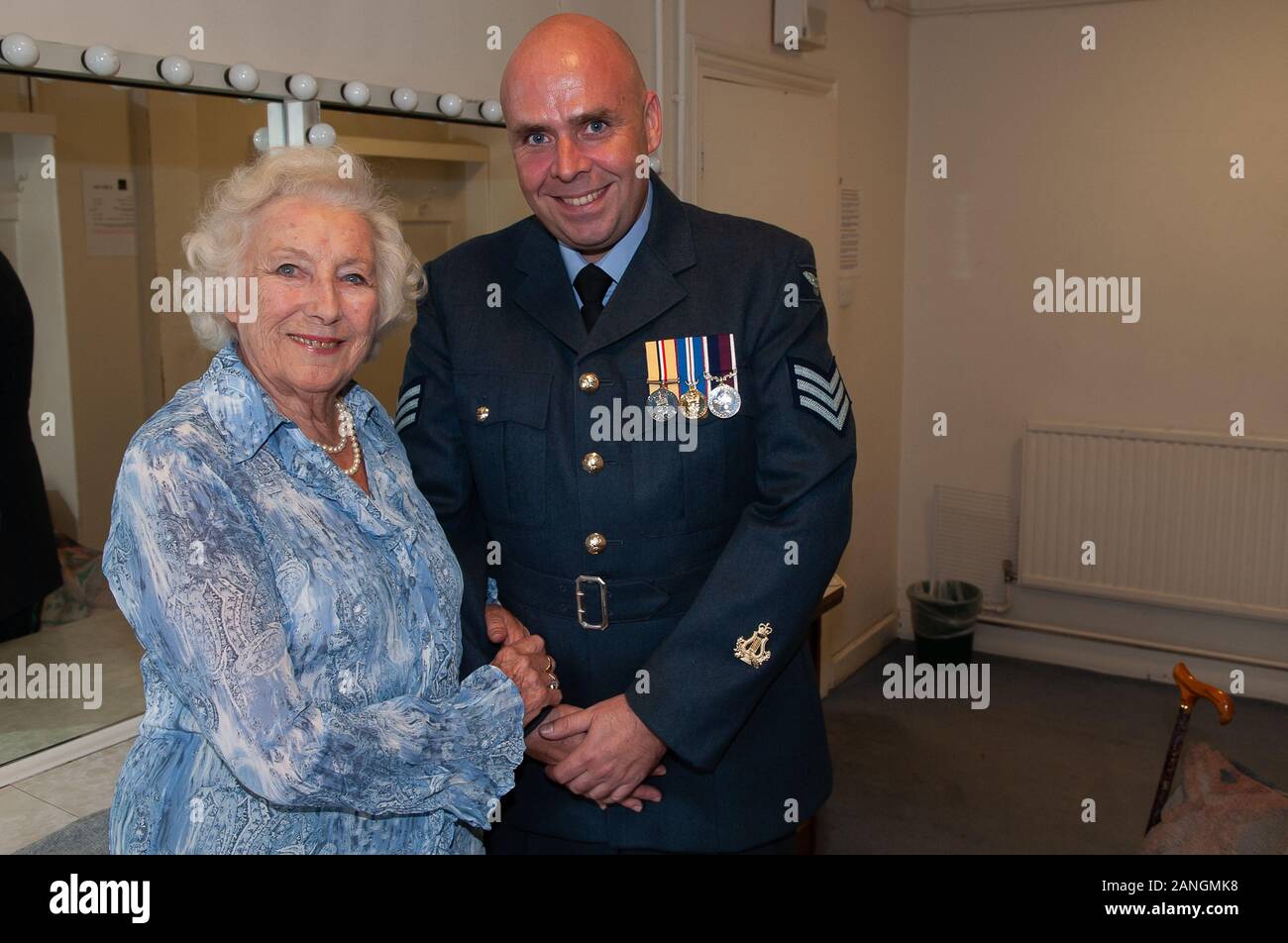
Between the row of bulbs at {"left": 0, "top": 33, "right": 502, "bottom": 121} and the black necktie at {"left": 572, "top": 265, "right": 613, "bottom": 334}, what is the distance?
2.36 feet

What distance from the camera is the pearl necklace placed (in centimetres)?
153

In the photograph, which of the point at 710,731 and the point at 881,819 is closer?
the point at 710,731

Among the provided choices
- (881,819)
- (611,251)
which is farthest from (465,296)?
(881,819)

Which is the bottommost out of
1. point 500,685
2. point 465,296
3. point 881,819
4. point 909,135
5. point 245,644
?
point 881,819

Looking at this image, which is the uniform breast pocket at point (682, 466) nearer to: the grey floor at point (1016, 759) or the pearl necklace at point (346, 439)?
the pearl necklace at point (346, 439)

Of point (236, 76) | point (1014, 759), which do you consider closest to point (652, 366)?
point (236, 76)

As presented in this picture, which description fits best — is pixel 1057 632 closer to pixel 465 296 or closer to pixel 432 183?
pixel 432 183

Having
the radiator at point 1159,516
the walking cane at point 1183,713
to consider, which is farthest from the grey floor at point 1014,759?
the walking cane at point 1183,713

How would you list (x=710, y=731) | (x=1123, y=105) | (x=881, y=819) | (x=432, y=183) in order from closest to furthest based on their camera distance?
(x=710, y=731), (x=432, y=183), (x=881, y=819), (x=1123, y=105)

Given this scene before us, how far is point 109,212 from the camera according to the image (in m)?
1.99

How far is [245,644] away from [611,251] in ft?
2.66

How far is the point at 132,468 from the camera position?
4.01 feet

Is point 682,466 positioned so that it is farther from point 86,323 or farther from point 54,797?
point 54,797

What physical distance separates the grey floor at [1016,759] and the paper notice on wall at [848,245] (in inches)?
62.9
